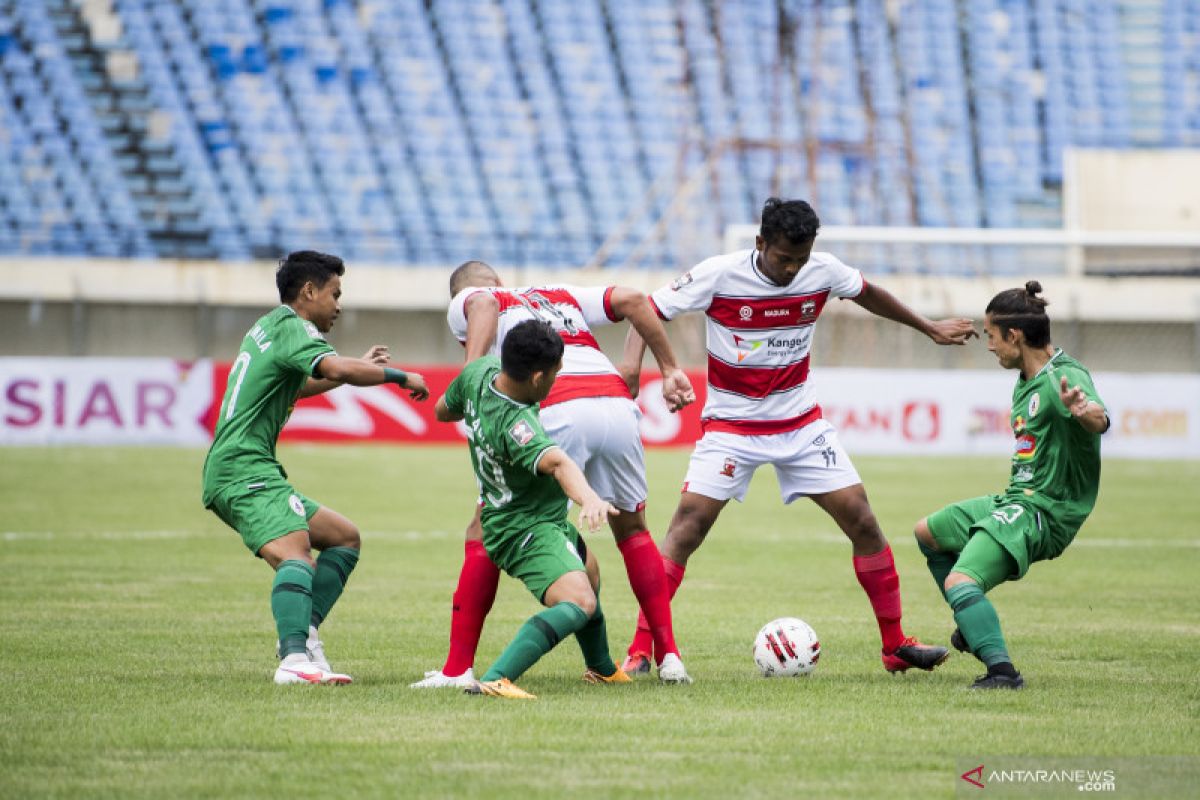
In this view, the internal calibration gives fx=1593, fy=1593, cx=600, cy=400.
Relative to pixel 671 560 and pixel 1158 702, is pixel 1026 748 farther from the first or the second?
pixel 671 560

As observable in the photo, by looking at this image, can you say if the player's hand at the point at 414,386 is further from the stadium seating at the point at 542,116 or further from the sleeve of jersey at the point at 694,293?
the stadium seating at the point at 542,116

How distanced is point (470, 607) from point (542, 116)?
25942mm

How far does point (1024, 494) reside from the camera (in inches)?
250

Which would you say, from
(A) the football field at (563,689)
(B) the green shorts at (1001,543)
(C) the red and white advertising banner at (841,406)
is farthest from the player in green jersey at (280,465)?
(C) the red and white advertising banner at (841,406)

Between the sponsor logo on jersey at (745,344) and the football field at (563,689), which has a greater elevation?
the sponsor logo on jersey at (745,344)

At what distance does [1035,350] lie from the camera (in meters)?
6.36

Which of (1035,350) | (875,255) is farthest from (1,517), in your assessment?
(875,255)

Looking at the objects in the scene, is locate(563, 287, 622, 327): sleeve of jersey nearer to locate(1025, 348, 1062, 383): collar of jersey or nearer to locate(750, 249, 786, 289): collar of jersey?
locate(750, 249, 786, 289): collar of jersey

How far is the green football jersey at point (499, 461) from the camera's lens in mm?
5797

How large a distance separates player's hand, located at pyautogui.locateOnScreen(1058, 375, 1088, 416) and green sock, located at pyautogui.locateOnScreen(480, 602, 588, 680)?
1946 mm

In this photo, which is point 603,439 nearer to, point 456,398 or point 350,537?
point 456,398

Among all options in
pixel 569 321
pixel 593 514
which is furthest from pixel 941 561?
pixel 593 514

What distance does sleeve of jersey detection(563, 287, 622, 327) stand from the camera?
21.6 ft

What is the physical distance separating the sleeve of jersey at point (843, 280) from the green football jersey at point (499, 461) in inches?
65.8
